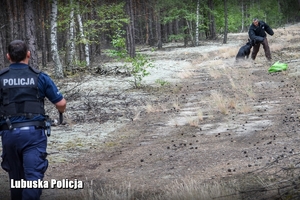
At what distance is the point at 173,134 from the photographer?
9.60m

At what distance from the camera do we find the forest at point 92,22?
61.0 ft

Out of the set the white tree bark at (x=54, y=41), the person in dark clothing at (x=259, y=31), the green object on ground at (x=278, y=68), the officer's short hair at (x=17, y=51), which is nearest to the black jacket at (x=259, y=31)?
the person in dark clothing at (x=259, y=31)

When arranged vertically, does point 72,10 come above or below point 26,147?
above

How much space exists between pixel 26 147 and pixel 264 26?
16660 mm

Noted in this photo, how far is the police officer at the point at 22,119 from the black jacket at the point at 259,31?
16086 millimetres

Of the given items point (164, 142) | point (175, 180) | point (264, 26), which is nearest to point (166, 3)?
point (264, 26)

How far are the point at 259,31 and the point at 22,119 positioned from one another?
54.7ft

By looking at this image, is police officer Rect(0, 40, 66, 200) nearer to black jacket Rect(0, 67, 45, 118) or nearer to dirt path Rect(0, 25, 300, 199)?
black jacket Rect(0, 67, 45, 118)

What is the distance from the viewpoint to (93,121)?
11.2 meters

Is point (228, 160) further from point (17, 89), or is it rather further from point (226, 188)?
point (17, 89)

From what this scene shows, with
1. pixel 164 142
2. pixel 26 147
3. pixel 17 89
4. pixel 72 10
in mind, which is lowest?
pixel 164 142

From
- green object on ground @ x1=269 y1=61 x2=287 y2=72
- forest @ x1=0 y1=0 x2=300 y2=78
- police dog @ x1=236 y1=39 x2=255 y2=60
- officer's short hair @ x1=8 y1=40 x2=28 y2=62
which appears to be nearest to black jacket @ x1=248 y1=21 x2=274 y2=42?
police dog @ x1=236 y1=39 x2=255 y2=60

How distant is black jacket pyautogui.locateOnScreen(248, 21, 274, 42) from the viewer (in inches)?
783

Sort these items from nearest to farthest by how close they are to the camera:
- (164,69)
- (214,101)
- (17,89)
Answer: (17,89) → (214,101) → (164,69)
